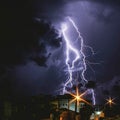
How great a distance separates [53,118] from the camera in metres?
11.7

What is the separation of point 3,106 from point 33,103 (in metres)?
6.95

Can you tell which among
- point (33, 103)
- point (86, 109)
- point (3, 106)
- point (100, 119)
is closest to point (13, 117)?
point (3, 106)

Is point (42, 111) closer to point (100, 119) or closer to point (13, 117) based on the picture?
point (13, 117)

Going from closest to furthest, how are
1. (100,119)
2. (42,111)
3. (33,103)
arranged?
(100,119), (42,111), (33,103)

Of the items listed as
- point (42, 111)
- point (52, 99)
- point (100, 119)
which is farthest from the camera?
point (52, 99)

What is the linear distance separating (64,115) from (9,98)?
2067 centimetres

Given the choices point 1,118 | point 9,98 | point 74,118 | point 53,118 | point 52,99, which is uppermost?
point 52,99

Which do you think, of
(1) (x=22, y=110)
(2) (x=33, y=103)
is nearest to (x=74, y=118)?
(1) (x=22, y=110)

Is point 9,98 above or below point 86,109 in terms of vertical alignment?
above

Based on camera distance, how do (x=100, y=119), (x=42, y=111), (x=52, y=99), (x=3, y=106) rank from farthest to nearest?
(x=52, y=99) < (x=42, y=111) < (x=3, y=106) < (x=100, y=119)

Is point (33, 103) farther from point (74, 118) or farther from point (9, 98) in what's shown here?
point (74, 118)

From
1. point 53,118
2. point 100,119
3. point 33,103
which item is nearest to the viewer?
point 100,119

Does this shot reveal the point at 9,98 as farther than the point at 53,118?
Yes

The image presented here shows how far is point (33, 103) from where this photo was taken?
32188mm
